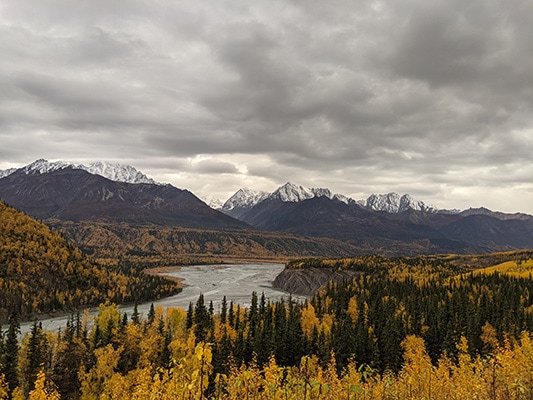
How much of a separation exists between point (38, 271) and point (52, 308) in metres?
38.8

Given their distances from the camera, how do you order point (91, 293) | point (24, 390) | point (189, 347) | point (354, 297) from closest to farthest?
point (24, 390) < point (189, 347) < point (354, 297) < point (91, 293)

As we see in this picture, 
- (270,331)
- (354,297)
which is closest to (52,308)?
(270,331)

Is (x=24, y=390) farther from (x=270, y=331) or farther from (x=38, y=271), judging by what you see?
(x=38, y=271)

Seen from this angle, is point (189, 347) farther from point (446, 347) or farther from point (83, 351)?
point (446, 347)

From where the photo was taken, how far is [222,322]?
4702 inches

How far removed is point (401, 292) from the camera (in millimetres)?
160875

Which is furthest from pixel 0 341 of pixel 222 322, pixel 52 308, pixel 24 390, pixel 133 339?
pixel 52 308

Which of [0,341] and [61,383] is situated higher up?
[0,341]

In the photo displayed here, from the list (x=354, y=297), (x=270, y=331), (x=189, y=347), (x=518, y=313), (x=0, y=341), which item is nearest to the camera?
(x=0, y=341)

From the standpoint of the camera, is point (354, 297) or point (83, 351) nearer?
point (83, 351)

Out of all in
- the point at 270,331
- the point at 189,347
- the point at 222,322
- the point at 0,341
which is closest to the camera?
the point at 0,341

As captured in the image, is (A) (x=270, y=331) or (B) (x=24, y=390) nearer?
(B) (x=24, y=390)

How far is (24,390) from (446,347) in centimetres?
9107

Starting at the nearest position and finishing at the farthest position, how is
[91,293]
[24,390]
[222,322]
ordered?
[24,390]
[222,322]
[91,293]
